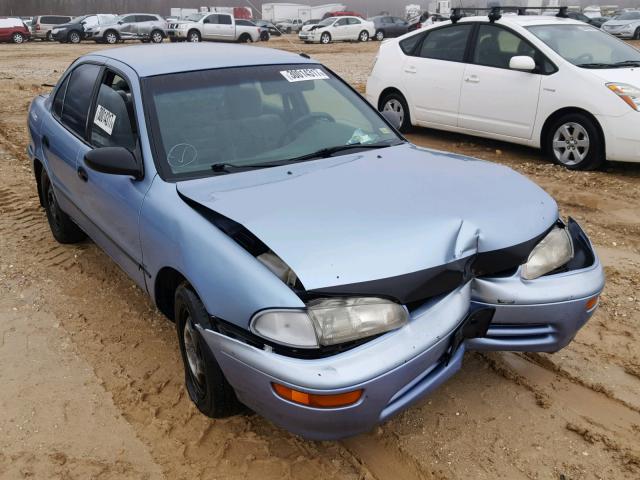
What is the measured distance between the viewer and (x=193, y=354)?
2840mm

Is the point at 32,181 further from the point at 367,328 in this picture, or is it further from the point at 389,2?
the point at 389,2

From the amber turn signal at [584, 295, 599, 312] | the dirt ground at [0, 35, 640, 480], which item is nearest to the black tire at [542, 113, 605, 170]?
the dirt ground at [0, 35, 640, 480]

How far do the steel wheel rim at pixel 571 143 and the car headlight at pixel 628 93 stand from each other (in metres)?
0.47

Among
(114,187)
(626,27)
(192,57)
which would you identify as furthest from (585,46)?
(626,27)

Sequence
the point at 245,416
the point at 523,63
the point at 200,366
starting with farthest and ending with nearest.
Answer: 1. the point at 523,63
2. the point at 245,416
3. the point at 200,366

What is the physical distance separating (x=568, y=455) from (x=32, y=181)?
6023 mm

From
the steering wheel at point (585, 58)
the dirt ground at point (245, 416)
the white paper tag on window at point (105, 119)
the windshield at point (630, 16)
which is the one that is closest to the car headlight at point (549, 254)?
the dirt ground at point (245, 416)

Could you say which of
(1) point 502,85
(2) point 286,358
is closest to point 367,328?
(2) point 286,358

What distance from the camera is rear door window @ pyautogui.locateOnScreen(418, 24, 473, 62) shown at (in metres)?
7.49

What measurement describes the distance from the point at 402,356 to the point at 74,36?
118ft

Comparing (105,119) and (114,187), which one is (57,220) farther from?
(114,187)

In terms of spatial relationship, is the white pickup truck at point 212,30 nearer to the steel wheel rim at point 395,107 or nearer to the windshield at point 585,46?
the steel wheel rim at point 395,107

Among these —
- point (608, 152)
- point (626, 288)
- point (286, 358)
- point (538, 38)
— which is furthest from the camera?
point (538, 38)

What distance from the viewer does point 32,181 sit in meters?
6.62
